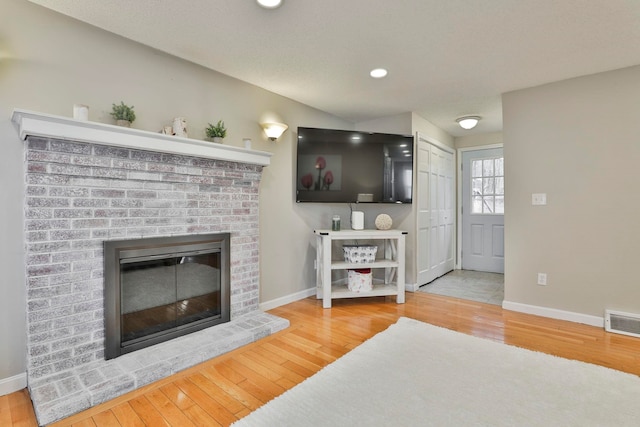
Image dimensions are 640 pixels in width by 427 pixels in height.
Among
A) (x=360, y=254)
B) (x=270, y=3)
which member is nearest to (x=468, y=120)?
(x=360, y=254)

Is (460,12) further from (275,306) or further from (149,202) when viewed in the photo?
(275,306)

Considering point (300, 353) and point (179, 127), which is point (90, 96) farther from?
point (300, 353)

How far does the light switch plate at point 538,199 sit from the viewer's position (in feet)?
10.3

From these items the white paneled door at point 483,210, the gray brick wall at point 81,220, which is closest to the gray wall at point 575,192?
the white paneled door at point 483,210

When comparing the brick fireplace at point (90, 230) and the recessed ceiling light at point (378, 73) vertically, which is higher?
the recessed ceiling light at point (378, 73)

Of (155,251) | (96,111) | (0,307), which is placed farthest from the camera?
(155,251)

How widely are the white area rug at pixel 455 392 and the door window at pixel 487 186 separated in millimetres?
3343

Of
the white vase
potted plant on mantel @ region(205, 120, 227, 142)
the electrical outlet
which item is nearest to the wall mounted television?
potted plant on mantel @ region(205, 120, 227, 142)

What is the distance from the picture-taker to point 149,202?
7.52 ft

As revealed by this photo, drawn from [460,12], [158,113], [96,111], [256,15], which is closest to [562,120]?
[460,12]

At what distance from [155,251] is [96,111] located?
106 centimetres

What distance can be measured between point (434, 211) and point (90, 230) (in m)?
4.09

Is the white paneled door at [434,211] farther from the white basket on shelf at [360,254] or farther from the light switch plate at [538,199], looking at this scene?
the light switch plate at [538,199]

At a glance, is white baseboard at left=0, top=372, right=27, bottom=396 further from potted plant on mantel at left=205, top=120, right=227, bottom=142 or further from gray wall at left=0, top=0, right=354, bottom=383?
potted plant on mantel at left=205, top=120, right=227, bottom=142
